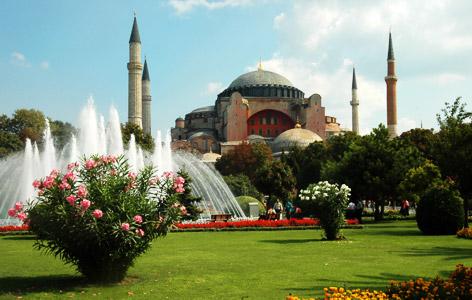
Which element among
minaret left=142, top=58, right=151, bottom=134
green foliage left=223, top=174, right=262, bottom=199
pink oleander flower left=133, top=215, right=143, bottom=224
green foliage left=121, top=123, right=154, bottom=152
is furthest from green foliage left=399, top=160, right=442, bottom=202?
minaret left=142, top=58, right=151, bottom=134

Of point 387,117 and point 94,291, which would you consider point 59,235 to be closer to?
Result: point 94,291

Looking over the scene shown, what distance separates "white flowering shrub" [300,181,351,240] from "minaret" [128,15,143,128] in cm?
4155

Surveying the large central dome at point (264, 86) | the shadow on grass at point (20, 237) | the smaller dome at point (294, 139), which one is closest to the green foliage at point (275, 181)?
the shadow on grass at point (20, 237)

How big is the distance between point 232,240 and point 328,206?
2.61m

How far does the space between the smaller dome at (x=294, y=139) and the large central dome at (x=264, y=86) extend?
11.2m

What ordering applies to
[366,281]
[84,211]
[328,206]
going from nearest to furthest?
[84,211] → [366,281] → [328,206]

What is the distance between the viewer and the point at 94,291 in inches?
283

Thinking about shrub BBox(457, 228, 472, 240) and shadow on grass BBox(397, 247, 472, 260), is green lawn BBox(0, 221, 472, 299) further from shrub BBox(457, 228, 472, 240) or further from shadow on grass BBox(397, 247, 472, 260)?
shrub BBox(457, 228, 472, 240)

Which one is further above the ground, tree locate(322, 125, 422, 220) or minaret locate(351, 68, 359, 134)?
minaret locate(351, 68, 359, 134)

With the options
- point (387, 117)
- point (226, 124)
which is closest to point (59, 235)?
point (387, 117)

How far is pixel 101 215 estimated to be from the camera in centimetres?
707

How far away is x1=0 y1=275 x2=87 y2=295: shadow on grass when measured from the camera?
7.26 metres

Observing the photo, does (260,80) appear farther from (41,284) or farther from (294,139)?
(41,284)

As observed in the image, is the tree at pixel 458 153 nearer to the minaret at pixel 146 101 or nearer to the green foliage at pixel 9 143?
the green foliage at pixel 9 143
